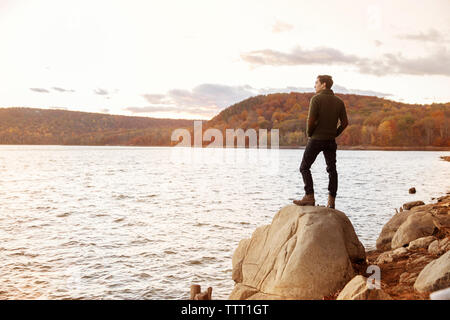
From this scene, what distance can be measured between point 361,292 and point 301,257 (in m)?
2.33

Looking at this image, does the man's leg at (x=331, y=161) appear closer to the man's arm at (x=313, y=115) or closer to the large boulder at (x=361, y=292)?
the man's arm at (x=313, y=115)

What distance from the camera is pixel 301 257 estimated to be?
353 inches

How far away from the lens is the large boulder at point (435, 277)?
7457mm

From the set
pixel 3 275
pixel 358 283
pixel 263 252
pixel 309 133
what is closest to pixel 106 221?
pixel 3 275

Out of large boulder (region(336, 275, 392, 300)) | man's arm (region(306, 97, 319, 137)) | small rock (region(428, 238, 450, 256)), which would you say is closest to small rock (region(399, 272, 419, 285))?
small rock (region(428, 238, 450, 256))

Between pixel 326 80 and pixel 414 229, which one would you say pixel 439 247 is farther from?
pixel 326 80

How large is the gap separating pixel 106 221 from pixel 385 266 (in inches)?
706

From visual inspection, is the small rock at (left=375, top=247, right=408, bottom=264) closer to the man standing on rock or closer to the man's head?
the man standing on rock

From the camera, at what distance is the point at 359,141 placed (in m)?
A: 184

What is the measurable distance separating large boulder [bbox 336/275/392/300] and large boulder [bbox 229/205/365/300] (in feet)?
4.81

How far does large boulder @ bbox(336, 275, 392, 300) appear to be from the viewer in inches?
260

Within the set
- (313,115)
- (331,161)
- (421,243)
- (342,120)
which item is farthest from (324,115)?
(421,243)

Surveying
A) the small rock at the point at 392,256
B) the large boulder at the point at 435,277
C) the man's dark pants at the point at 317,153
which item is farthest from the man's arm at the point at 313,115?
the small rock at the point at 392,256

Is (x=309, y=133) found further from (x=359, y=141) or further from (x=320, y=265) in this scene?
(x=359, y=141)
